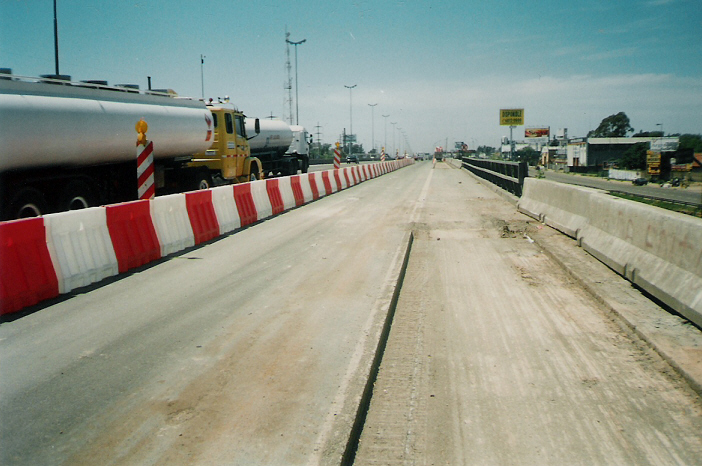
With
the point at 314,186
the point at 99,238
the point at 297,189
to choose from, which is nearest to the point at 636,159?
the point at 314,186

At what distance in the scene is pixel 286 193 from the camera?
17.2m

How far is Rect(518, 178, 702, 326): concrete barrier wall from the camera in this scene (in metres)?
5.64

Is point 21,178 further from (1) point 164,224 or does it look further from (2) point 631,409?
(2) point 631,409

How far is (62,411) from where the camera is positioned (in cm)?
384

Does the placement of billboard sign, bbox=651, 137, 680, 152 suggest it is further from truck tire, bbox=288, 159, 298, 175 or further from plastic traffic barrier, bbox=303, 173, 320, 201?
plastic traffic barrier, bbox=303, 173, 320, 201

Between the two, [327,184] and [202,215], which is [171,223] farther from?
[327,184]

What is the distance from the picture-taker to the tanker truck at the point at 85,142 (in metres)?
10.1

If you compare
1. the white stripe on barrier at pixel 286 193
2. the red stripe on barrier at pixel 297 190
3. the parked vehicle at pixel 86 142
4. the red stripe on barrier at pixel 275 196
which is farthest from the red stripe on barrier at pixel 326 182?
the red stripe on barrier at pixel 275 196

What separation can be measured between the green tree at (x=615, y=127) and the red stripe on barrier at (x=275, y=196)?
11436 cm

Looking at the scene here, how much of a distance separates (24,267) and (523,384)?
17.8 feet

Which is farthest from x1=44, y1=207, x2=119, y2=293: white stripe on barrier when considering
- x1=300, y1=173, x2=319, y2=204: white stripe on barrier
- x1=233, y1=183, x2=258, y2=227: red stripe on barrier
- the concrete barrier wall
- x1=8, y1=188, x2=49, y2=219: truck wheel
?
x1=300, y1=173, x2=319, y2=204: white stripe on barrier

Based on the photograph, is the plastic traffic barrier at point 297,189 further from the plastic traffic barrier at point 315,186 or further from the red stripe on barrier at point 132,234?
A: the red stripe on barrier at point 132,234

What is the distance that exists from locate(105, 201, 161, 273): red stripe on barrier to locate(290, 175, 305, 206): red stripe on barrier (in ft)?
30.5

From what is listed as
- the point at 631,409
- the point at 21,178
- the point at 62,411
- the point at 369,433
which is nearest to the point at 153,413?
the point at 62,411
